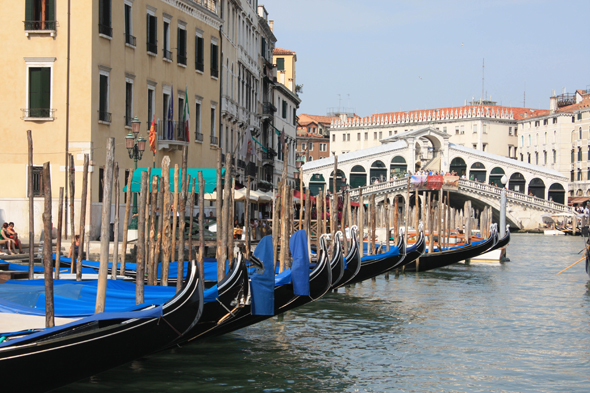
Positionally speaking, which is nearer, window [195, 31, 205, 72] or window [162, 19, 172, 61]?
window [162, 19, 172, 61]

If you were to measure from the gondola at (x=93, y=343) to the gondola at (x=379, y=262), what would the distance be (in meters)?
5.57

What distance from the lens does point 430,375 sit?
7531 millimetres

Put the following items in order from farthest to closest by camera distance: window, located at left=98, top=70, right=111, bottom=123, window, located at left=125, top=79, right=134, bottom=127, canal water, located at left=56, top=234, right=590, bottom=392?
window, located at left=125, top=79, right=134, bottom=127
window, located at left=98, top=70, right=111, bottom=123
canal water, located at left=56, top=234, right=590, bottom=392

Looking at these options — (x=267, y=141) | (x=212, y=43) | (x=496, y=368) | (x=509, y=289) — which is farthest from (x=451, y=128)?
(x=496, y=368)

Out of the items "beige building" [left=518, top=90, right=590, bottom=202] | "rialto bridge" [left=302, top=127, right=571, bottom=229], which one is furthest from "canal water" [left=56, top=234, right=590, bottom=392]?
"beige building" [left=518, top=90, right=590, bottom=202]

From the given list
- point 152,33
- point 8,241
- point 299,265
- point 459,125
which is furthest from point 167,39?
point 459,125

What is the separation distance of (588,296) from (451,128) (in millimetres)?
44292

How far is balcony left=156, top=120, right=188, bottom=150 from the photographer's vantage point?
17.0 metres

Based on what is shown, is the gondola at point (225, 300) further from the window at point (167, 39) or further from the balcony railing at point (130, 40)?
the window at point (167, 39)

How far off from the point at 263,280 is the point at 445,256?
32.2 feet

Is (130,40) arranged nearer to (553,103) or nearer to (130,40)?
(130,40)

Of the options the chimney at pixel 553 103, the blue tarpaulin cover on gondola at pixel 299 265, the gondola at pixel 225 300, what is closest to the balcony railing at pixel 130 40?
the blue tarpaulin cover on gondola at pixel 299 265

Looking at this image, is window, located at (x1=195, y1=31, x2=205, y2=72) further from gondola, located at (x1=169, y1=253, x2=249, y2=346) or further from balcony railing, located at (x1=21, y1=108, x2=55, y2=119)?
gondola, located at (x1=169, y1=253, x2=249, y2=346)

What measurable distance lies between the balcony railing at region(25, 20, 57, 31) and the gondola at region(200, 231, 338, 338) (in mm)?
7668
